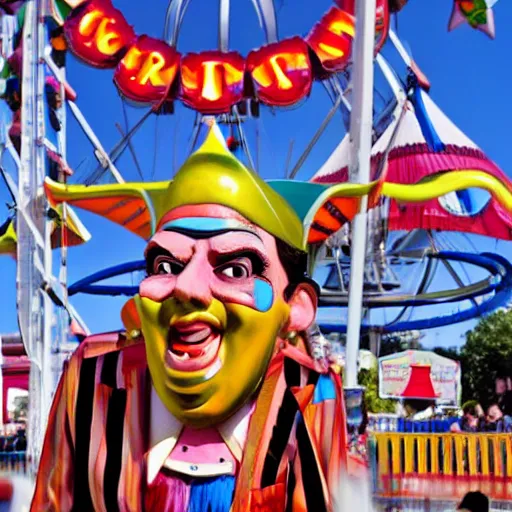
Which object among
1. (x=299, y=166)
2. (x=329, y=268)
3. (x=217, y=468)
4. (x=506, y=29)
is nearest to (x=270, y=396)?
(x=217, y=468)

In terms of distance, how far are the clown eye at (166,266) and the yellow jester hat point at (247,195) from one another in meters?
0.15

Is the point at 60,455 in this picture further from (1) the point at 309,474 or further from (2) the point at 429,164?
(2) the point at 429,164

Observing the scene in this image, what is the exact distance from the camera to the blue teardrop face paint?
84.8 inches

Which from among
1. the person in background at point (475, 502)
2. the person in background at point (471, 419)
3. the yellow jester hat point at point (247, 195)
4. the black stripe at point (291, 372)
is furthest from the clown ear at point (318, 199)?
the person in background at point (475, 502)

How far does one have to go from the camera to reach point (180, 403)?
216 centimetres

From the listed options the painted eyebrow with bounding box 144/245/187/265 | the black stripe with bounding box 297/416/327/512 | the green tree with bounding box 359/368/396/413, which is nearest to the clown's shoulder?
the painted eyebrow with bounding box 144/245/187/265

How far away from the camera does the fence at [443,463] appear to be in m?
2.56

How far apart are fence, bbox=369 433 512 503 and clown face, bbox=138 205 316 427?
0.63 metres

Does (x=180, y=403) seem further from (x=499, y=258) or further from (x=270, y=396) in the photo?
(x=499, y=258)

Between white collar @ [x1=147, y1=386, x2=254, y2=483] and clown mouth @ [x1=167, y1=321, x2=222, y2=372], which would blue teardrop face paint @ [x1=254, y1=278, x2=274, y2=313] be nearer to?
clown mouth @ [x1=167, y1=321, x2=222, y2=372]

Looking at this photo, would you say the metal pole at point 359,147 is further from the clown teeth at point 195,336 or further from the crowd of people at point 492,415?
the clown teeth at point 195,336

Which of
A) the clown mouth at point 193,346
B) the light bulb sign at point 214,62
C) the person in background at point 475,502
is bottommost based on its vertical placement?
the person in background at point 475,502

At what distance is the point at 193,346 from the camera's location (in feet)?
7.05

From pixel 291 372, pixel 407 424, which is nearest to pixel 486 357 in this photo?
pixel 407 424
